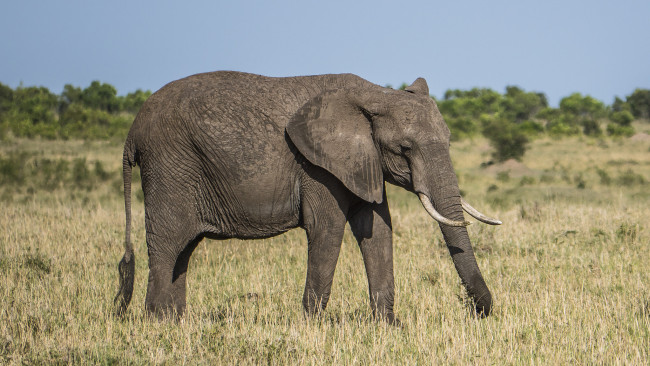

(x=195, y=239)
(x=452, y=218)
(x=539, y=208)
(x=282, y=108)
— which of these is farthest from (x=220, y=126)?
(x=539, y=208)

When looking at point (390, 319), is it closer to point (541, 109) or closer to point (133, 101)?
point (133, 101)

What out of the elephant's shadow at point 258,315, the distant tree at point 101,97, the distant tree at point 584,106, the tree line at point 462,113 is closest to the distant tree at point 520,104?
the tree line at point 462,113

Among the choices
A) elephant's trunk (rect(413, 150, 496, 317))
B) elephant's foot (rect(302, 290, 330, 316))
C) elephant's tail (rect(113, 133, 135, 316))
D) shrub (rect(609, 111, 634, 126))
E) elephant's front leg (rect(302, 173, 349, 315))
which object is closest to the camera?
elephant's trunk (rect(413, 150, 496, 317))

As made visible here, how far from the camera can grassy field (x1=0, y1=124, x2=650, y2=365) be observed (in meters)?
5.92

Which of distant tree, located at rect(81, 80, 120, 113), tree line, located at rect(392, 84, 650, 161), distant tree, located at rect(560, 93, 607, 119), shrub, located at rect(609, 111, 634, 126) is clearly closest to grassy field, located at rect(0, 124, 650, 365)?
tree line, located at rect(392, 84, 650, 161)

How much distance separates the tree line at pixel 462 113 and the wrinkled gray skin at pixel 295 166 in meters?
27.1

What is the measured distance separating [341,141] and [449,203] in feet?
3.49

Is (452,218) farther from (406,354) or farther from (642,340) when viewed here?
(642,340)

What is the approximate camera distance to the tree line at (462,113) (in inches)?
1563

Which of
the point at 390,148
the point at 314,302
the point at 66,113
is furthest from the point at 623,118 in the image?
the point at 314,302

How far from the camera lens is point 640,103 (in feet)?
276

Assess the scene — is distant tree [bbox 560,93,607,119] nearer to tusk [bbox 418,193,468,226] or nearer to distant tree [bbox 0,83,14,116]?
distant tree [bbox 0,83,14,116]

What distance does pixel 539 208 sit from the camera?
46.5 feet

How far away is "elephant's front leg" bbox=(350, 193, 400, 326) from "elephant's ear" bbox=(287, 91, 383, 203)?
49 centimetres
